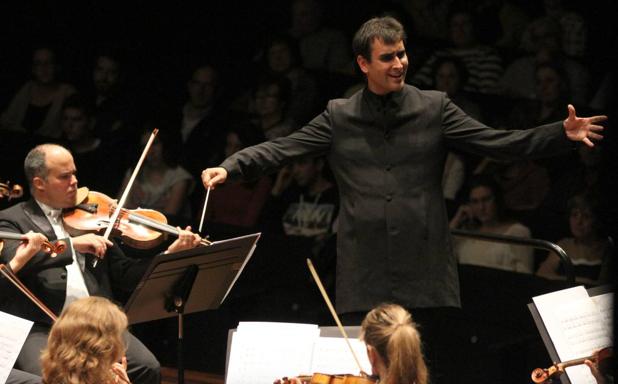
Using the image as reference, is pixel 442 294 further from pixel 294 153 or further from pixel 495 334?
pixel 495 334

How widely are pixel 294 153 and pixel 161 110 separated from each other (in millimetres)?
2969

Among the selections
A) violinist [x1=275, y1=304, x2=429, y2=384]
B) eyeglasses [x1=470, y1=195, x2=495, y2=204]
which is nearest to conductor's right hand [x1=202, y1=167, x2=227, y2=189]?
violinist [x1=275, y1=304, x2=429, y2=384]

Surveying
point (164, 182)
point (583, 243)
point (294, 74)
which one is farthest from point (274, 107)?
point (583, 243)

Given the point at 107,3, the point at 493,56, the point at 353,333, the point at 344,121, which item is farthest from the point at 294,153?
the point at 107,3

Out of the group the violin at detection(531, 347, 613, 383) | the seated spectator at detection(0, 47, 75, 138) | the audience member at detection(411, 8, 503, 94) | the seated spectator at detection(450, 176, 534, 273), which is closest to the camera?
the violin at detection(531, 347, 613, 383)

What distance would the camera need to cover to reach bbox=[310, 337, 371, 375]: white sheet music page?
403cm

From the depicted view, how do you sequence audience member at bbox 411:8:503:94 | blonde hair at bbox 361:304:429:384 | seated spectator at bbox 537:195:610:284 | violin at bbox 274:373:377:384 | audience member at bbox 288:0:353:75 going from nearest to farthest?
blonde hair at bbox 361:304:429:384 → violin at bbox 274:373:377:384 → seated spectator at bbox 537:195:610:284 → audience member at bbox 411:8:503:94 → audience member at bbox 288:0:353:75

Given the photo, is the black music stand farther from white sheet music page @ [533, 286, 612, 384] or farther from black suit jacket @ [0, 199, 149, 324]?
white sheet music page @ [533, 286, 612, 384]

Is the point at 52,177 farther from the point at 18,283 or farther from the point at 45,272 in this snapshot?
the point at 18,283

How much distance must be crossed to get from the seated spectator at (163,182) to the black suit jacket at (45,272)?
5.64 feet

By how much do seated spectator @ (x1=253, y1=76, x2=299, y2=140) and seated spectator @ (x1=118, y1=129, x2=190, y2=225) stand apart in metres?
0.52

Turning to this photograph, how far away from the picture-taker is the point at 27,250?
433cm

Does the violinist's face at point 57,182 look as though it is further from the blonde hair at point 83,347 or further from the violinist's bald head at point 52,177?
the blonde hair at point 83,347

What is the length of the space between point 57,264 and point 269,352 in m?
0.94
